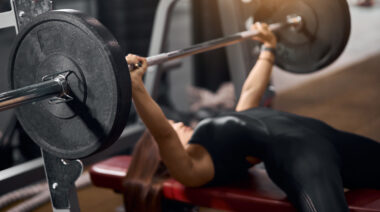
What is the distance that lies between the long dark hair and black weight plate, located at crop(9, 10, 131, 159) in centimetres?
58

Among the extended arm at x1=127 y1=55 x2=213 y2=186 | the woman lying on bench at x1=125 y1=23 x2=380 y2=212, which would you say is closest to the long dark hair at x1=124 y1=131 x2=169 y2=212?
the woman lying on bench at x1=125 y1=23 x2=380 y2=212

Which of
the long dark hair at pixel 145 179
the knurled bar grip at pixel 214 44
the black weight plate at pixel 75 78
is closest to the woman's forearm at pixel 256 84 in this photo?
the knurled bar grip at pixel 214 44

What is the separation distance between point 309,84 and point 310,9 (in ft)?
8.08

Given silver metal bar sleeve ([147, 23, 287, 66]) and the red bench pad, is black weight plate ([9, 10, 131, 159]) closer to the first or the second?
silver metal bar sleeve ([147, 23, 287, 66])

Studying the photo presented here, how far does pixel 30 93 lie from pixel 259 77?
3.26ft

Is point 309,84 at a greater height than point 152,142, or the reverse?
point 152,142

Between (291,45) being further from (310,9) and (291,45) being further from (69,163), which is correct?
(69,163)

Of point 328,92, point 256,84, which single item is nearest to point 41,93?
point 256,84

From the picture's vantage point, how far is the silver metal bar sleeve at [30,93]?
821mm

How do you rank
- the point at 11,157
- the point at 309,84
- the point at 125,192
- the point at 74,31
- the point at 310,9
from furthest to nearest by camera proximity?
the point at 309,84
the point at 11,157
the point at 310,9
the point at 125,192
the point at 74,31

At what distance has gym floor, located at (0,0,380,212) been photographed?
89.2 inches

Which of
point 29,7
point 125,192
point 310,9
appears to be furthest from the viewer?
point 310,9

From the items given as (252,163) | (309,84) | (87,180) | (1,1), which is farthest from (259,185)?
(309,84)

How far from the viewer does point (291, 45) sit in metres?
1.85
